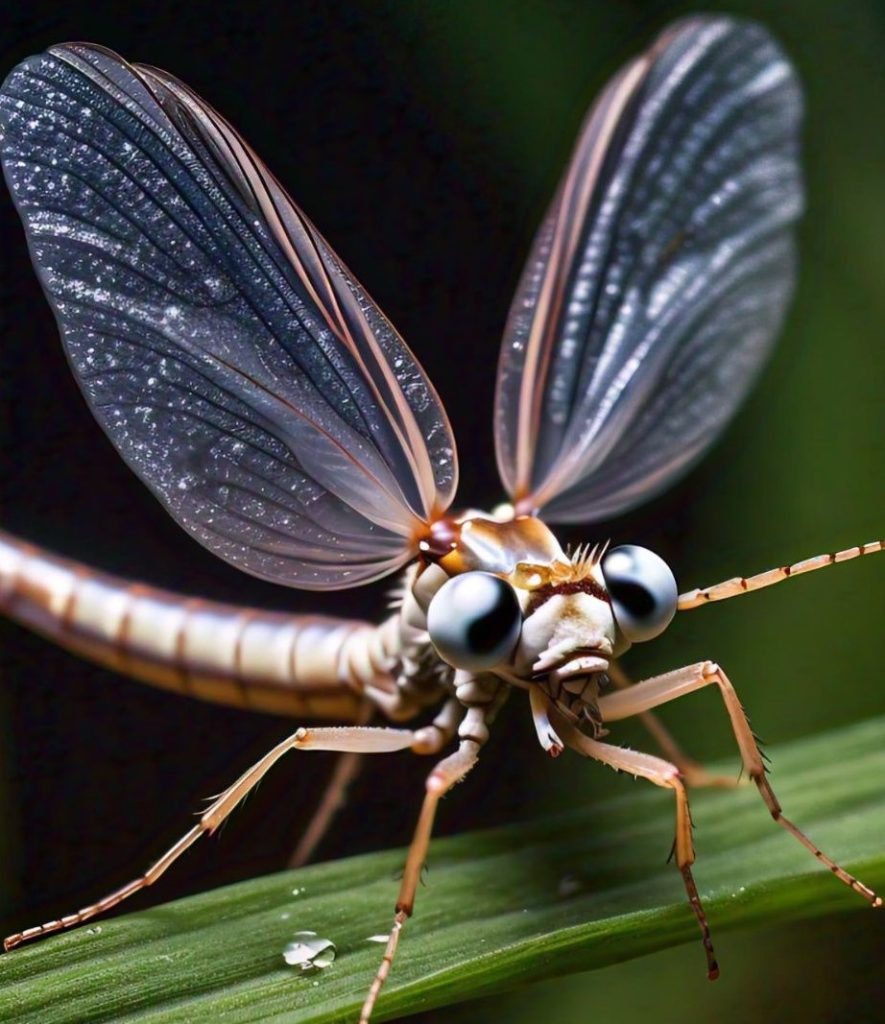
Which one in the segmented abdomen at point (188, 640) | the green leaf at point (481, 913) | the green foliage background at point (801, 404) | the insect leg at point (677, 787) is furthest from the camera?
the green foliage background at point (801, 404)

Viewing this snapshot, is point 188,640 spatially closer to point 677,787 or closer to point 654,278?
point 677,787

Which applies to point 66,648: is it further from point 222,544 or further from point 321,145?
point 321,145

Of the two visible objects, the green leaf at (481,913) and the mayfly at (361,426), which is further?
the mayfly at (361,426)

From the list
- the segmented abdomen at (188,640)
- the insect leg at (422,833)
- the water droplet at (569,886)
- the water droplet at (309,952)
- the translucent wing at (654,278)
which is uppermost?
the translucent wing at (654,278)

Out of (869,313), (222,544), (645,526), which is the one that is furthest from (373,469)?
(869,313)

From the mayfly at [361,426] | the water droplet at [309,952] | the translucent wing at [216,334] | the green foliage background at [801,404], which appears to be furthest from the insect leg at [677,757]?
the water droplet at [309,952]

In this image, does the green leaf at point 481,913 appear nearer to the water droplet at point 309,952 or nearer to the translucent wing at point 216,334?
the water droplet at point 309,952
